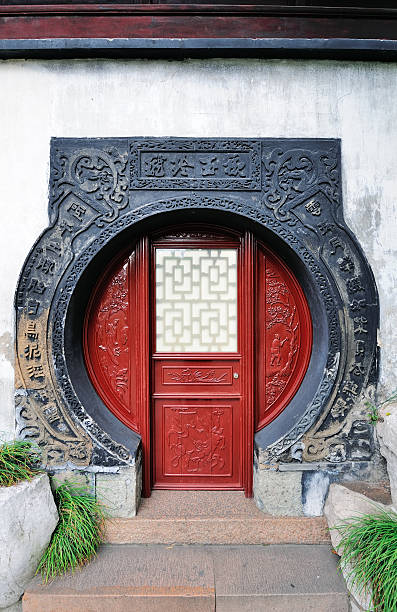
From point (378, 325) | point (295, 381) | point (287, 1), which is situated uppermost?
point (287, 1)

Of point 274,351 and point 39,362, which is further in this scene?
point 274,351

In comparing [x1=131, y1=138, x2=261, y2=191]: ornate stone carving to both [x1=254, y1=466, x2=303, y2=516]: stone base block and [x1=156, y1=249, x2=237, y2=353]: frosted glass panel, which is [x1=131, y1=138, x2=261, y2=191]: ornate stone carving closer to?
[x1=156, y1=249, x2=237, y2=353]: frosted glass panel

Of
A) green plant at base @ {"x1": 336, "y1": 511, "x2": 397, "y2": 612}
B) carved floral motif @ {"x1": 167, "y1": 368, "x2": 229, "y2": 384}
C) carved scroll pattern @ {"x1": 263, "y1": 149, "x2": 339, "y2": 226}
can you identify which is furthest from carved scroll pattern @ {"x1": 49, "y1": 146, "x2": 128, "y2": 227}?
green plant at base @ {"x1": 336, "y1": 511, "x2": 397, "y2": 612}

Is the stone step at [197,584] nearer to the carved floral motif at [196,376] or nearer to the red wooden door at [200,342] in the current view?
the red wooden door at [200,342]

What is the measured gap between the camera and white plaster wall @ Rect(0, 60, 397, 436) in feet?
9.91

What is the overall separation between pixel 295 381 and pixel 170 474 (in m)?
1.37

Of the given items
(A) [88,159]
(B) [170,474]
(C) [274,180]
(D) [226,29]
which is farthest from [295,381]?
(D) [226,29]

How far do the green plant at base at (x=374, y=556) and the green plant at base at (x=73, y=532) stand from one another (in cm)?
178

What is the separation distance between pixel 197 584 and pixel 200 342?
5.73 ft

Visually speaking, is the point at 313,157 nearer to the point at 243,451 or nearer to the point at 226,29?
the point at 226,29

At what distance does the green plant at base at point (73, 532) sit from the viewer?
265 centimetres

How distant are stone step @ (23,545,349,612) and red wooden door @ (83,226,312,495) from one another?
0.64 metres

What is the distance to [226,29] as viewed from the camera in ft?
9.93

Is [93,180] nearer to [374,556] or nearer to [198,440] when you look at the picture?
[198,440]
